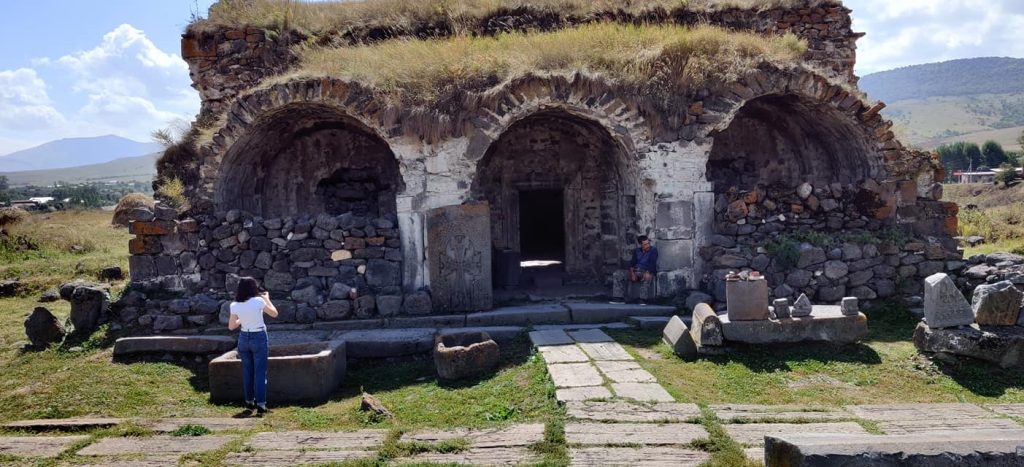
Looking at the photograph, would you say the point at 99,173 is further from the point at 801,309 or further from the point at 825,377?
the point at 825,377

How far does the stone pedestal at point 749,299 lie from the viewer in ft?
23.4

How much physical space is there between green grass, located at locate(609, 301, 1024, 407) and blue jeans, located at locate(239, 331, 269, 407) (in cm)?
374

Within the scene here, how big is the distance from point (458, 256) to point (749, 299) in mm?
3779

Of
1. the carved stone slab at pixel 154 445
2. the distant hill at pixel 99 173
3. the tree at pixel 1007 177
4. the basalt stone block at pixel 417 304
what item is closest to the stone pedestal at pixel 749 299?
the basalt stone block at pixel 417 304

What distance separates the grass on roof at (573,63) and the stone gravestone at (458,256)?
5.54 ft

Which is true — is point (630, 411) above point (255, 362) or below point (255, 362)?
below

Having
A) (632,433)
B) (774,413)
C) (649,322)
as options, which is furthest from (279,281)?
(774,413)

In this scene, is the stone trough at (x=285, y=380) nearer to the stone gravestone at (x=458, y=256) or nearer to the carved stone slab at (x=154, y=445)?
the carved stone slab at (x=154, y=445)

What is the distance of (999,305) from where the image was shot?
6.70m

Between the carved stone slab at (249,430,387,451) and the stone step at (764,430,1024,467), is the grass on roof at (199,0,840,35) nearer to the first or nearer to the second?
the carved stone slab at (249,430,387,451)

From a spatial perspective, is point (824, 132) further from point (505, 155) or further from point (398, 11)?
point (398, 11)

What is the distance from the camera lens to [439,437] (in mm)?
5016

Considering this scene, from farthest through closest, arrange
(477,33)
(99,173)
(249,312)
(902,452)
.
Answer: (99,173), (477,33), (249,312), (902,452)

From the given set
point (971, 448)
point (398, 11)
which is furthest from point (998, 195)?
point (971, 448)
